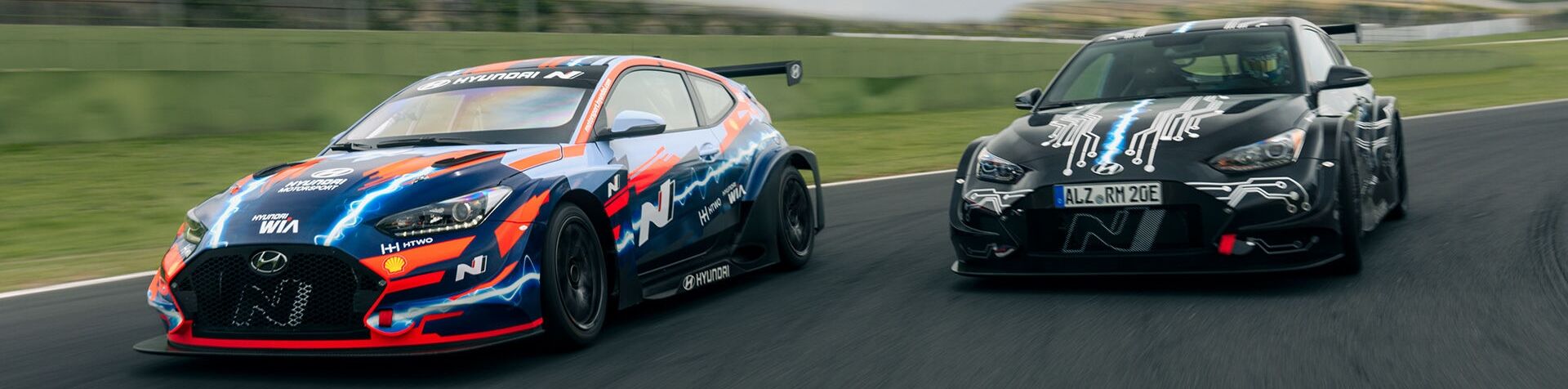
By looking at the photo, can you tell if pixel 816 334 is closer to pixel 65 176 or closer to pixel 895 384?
pixel 895 384

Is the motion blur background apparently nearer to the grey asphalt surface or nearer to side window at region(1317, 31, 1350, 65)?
the grey asphalt surface

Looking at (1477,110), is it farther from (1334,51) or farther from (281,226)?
(281,226)

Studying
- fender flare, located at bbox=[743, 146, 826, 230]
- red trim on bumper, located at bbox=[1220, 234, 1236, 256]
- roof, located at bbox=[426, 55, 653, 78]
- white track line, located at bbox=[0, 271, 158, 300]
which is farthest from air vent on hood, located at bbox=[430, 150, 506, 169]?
white track line, located at bbox=[0, 271, 158, 300]

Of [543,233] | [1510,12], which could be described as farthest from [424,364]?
[1510,12]

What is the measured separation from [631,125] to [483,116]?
0.69 metres

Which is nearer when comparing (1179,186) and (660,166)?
(1179,186)

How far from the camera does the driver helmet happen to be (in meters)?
7.29

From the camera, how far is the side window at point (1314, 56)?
7.35 m

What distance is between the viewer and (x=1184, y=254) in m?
6.13

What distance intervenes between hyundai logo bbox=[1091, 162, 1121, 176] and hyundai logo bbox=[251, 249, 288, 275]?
3.21m

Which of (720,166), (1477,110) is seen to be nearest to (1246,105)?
(720,166)

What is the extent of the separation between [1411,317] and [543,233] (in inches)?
124

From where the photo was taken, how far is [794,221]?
7805mm

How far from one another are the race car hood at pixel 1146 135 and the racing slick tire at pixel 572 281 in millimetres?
1929
